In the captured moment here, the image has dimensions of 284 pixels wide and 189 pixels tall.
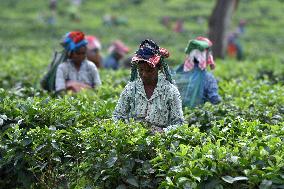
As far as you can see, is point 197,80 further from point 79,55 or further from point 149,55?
point 149,55

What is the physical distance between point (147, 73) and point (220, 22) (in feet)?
38.3

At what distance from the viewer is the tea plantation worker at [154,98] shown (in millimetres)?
5562

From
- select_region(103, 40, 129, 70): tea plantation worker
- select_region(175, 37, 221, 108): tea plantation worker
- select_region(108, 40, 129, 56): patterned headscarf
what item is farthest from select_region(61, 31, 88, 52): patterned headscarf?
select_region(103, 40, 129, 70): tea plantation worker

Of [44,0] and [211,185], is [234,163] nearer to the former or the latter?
[211,185]

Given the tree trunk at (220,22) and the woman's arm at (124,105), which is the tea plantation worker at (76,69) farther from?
the tree trunk at (220,22)

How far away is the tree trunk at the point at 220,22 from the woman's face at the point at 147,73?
11.5 metres

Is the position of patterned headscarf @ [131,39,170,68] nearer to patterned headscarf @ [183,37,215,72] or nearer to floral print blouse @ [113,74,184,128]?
floral print blouse @ [113,74,184,128]

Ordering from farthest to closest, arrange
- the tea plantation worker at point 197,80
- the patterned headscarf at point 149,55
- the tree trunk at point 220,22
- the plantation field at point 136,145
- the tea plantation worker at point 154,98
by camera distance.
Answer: the tree trunk at point 220,22
the tea plantation worker at point 197,80
the tea plantation worker at point 154,98
the patterned headscarf at point 149,55
the plantation field at point 136,145

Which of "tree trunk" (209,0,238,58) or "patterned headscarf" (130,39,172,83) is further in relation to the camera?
"tree trunk" (209,0,238,58)

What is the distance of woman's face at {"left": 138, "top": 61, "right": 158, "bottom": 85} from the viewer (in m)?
5.47

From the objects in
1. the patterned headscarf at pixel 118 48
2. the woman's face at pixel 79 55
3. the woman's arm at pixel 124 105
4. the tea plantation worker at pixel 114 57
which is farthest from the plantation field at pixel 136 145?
the tea plantation worker at pixel 114 57

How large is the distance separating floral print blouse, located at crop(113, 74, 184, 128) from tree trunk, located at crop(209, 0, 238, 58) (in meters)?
11.5

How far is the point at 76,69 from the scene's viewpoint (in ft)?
27.9

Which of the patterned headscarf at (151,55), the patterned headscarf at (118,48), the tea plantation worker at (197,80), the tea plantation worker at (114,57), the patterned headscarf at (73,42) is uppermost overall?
the patterned headscarf at (151,55)
